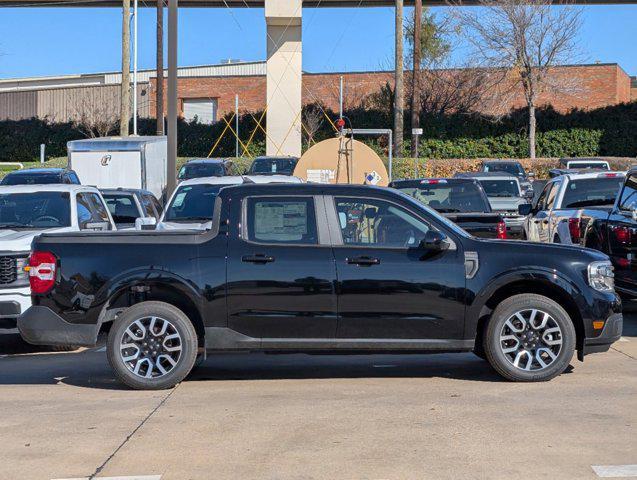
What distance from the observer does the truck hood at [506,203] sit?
2392 cm

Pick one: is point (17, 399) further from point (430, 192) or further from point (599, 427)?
point (430, 192)

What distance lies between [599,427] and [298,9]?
111 ft

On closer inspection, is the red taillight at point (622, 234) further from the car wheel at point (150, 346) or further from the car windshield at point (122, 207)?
the car windshield at point (122, 207)

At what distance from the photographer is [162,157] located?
32.0 meters

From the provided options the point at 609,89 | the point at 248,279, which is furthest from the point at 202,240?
the point at 609,89

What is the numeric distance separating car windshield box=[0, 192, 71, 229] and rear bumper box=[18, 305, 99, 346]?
407cm

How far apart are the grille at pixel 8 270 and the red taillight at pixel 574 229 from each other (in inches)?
307

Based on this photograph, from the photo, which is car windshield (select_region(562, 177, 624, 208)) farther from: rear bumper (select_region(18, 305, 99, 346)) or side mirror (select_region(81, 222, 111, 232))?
rear bumper (select_region(18, 305, 99, 346))

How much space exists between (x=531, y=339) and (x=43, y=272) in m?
4.53

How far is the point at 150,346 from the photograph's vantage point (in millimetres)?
9242

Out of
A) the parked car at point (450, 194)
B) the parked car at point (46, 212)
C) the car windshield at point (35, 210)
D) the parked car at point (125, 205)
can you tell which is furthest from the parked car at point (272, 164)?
the car windshield at point (35, 210)

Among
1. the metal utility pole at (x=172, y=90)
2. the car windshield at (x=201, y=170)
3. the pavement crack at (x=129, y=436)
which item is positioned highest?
the metal utility pole at (x=172, y=90)

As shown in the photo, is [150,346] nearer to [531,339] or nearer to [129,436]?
[129,436]

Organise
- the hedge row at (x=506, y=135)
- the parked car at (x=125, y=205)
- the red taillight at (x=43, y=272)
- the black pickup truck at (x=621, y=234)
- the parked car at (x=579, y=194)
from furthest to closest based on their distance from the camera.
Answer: the hedge row at (x=506, y=135)
the parked car at (x=125, y=205)
the parked car at (x=579, y=194)
the black pickup truck at (x=621, y=234)
the red taillight at (x=43, y=272)
